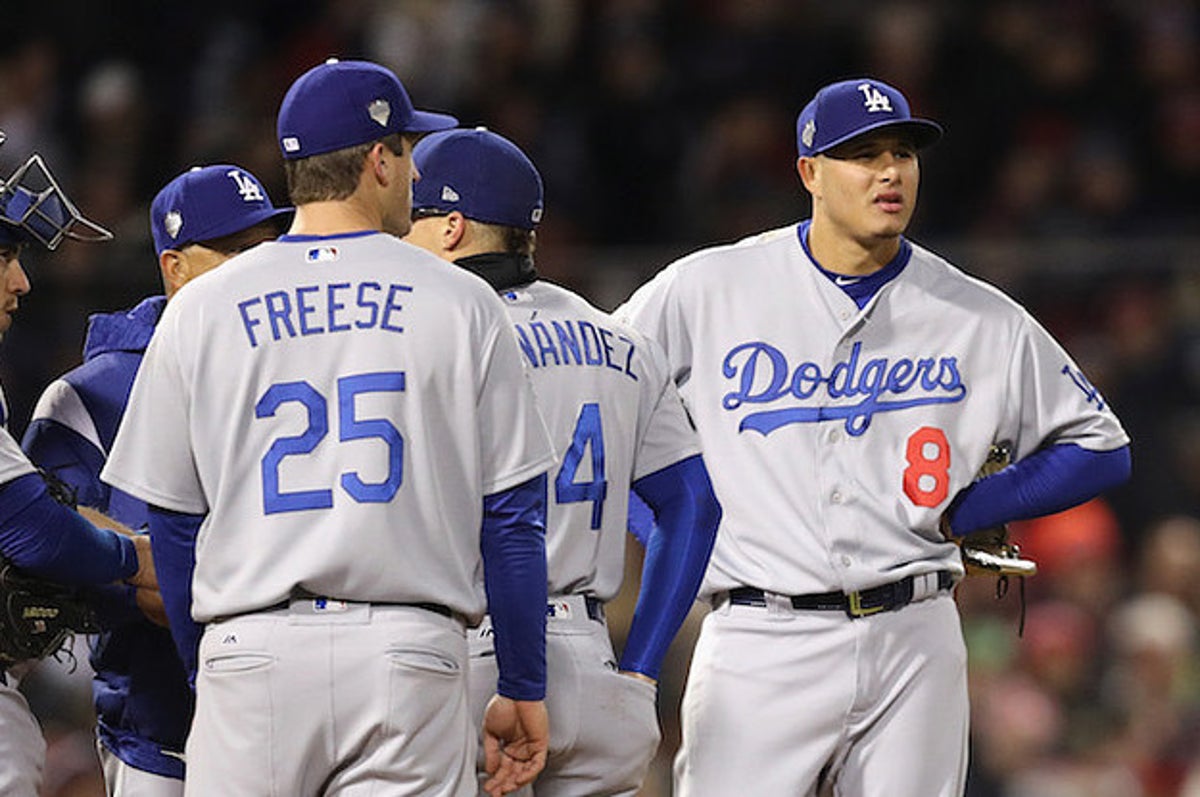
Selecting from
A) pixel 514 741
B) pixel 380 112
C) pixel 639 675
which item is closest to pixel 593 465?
pixel 639 675

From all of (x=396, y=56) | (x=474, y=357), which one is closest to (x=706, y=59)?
(x=396, y=56)

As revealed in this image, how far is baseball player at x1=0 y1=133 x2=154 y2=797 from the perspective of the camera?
400 cm

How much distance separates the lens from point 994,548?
16.7 feet

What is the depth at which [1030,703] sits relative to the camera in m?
8.05

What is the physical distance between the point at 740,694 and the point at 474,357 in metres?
1.38

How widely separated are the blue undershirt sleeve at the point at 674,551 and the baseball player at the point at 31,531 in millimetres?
1013

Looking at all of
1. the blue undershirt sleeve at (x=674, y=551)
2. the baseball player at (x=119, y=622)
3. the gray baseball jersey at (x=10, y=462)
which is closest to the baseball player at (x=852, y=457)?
the blue undershirt sleeve at (x=674, y=551)

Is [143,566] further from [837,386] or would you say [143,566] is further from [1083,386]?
[1083,386]

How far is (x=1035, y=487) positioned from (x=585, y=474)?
1.18 meters

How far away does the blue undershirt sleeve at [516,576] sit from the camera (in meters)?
3.73

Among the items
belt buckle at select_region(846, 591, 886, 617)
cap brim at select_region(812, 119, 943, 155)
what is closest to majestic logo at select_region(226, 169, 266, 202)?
cap brim at select_region(812, 119, 943, 155)

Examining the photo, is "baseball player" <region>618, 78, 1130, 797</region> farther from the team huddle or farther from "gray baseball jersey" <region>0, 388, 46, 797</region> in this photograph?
"gray baseball jersey" <region>0, 388, 46, 797</region>

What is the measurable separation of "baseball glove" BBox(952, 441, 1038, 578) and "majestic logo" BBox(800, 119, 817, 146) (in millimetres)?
832

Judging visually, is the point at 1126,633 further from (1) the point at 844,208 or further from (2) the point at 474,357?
(2) the point at 474,357
